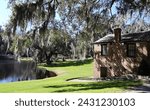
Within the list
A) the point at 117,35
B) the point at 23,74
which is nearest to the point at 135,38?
the point at 117,35

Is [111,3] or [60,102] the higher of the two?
[111,3]

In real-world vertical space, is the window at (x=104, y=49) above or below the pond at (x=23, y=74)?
above

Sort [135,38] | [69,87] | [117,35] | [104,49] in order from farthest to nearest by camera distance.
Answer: [104,49] → [117,35] → [135,38] → [69,87]

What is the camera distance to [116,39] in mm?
38281

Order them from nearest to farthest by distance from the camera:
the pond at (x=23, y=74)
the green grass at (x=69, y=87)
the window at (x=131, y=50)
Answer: the green grass at (x=69, y=87)
the window at (x=131, y=50)
the pond at (x=23, y=74)

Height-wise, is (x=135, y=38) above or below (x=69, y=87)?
above

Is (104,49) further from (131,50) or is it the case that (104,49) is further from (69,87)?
(69,87)

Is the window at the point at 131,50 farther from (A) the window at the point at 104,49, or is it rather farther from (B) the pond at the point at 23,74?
(B) the pond at the point at 23,74

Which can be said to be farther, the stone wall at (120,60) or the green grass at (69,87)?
the stone wall at (120,60)

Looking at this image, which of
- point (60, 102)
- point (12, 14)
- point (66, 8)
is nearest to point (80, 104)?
point (60, 102)

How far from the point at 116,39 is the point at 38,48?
38705mm

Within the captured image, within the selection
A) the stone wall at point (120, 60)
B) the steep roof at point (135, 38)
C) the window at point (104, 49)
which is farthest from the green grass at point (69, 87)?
the steep roof at point (135, 38)

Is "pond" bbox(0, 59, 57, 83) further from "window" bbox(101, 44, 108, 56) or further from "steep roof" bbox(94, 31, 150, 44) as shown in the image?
"steep roof" bbox(94, 31, 150, 44)

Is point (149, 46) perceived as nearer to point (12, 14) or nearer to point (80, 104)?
point (12, 14)
